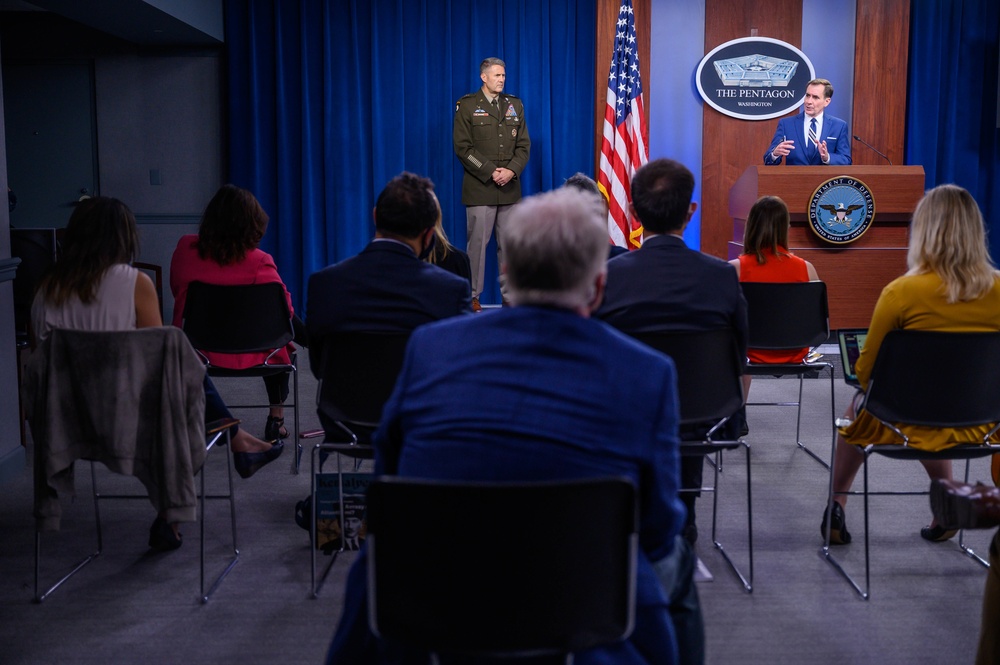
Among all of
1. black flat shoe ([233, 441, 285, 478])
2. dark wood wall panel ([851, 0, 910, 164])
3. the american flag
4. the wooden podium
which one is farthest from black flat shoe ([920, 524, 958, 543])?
dark wood wall panel ([851, 0, 910, 164])

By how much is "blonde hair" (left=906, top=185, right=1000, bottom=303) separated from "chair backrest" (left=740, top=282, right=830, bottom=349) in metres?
0.99

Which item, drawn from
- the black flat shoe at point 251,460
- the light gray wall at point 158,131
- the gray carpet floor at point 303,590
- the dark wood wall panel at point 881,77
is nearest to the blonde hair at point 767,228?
the gray carpet floor at point 303,590

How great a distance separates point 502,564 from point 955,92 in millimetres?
7544

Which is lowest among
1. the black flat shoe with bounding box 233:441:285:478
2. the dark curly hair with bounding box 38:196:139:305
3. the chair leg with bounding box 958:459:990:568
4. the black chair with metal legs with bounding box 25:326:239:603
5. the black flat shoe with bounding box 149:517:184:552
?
the chair leg with bounding box 958:459:990:568

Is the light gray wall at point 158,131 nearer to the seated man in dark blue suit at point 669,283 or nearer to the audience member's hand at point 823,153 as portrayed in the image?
the audience member's hand at point 823,153

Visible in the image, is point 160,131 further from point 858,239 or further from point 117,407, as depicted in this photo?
point 117,407

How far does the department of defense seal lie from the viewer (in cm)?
611

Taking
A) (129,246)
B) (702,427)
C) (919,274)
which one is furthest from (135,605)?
(919,274)

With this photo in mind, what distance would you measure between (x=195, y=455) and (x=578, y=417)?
1.75 meters

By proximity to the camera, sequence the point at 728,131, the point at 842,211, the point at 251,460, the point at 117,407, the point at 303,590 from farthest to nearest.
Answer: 1. the point at 728,131
2. the point at 842,211
3. the point at 251,460
4. the point at 303,590
5. the point at 117,407

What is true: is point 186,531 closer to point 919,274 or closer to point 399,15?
point 919,274

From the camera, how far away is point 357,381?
2.73 m

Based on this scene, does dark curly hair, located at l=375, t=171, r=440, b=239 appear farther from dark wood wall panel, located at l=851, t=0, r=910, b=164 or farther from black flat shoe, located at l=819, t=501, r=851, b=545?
dark wood wall panel, located at l=851, t=0, r=910, b=164

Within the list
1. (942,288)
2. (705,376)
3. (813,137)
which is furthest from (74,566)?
(813,137)
